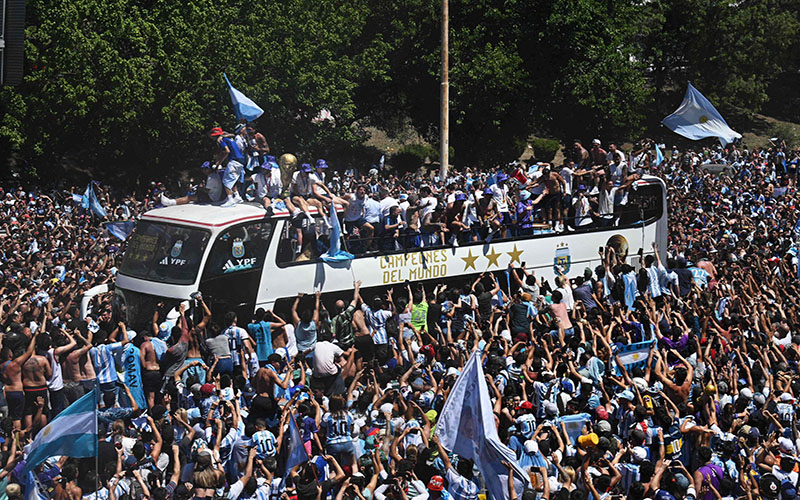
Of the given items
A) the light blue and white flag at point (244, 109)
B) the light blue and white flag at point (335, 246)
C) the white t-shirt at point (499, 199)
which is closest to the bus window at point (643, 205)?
the white t-shirt at point (499, 199)

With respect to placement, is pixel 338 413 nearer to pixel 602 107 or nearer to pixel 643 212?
pixel 643 212

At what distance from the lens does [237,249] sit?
42.2 feet

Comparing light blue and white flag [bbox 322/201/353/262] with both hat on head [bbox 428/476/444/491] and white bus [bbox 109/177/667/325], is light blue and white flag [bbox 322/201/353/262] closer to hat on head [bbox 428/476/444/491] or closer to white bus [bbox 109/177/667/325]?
white bus [bbox 109/177/667/325]

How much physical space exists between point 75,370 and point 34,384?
18.1 inches

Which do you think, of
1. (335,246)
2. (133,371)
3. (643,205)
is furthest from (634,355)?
(643,205)

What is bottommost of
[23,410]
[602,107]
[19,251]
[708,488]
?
[602,107]

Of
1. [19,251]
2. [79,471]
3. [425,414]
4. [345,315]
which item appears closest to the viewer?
[79,471]

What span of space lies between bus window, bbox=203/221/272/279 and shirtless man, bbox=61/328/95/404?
2038 millimetres

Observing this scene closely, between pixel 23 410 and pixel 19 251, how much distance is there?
802 cm

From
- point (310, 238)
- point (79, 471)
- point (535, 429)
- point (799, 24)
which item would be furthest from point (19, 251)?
point (799, 24)

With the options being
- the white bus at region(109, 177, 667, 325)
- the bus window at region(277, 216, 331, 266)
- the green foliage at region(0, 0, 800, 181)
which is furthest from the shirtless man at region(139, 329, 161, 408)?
the green foliage at region(0, 0, 800, 181)

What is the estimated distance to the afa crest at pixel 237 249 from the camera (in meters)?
12.8

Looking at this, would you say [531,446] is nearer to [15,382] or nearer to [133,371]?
[133,371]

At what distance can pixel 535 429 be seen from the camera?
30.3ft
